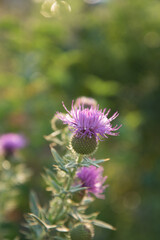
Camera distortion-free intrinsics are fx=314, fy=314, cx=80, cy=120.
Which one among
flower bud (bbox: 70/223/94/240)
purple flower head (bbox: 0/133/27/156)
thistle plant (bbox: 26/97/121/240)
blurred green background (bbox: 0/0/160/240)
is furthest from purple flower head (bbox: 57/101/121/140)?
blurred green background (bbox: 0/0/160/240)

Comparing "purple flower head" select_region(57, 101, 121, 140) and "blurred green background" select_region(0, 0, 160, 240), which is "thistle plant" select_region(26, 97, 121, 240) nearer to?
"purple flower head" select_region(57, 101, 121, 140)

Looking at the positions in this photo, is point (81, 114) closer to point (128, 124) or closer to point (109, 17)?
point (128, 124)

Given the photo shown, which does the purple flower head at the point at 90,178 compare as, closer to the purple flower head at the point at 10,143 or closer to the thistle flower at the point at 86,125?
the thistle flower at the point at 86,125

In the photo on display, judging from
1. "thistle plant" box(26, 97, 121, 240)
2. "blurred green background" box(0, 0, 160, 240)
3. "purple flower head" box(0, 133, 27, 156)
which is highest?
"blurred green background" box(0, 0, 160, 240)

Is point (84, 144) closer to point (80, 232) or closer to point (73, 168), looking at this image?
point (73, 168)

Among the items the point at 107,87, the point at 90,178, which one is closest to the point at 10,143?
the point at 90,178

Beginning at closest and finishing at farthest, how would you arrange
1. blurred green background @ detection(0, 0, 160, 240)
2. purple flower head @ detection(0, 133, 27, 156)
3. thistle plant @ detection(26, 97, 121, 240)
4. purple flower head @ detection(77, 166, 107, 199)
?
thistle plant @ detection(26, 97, 121, 240) → purple flower head @ detection(77, 166, 107, 199) → purple flower head @ detection(0, 133, 27, 156) → blurred green background @ detection(0, 0, 160, 240)
